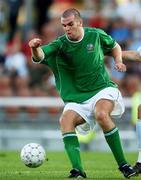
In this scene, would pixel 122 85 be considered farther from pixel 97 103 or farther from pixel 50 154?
pixel 97 103

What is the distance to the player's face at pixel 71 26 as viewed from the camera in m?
11.8

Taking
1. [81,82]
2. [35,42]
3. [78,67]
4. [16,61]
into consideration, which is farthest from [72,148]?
[16,61]

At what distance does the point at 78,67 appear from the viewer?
12062 millimetres

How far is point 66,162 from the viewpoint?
1555 centimetres

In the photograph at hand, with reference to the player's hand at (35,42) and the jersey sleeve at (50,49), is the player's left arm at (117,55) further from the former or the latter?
the player's hand at (35,42)

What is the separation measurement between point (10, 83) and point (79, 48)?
9629 mm

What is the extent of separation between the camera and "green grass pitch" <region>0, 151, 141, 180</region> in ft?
40.1

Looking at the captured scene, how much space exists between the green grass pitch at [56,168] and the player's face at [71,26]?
1969 millimetres

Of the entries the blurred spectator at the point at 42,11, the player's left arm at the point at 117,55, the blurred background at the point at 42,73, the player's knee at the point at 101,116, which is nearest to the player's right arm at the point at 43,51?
the player's left arm at the point at 117,55

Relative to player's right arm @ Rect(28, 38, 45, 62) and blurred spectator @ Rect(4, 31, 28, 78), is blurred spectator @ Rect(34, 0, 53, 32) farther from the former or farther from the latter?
player's right arm @ Rect(28, 38, 45, 62)

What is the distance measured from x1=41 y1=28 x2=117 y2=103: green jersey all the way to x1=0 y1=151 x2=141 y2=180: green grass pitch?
118 centimetres

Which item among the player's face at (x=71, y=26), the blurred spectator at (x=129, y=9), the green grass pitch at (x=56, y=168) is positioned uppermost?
the player's face at (x=71, y=26)

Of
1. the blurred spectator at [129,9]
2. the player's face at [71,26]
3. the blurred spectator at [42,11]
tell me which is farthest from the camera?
the blurred spectator at [129,9]

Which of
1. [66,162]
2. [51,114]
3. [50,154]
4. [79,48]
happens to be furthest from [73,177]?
[51,114]
